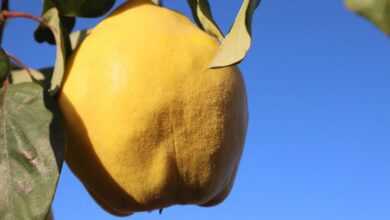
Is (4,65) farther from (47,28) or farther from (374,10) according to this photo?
(374,10)

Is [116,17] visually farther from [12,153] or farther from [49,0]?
[12,153]

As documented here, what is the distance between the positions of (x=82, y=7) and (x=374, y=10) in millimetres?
626

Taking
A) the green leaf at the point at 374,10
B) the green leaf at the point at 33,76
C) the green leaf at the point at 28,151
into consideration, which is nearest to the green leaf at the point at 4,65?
the green leaf at the point at 33,76

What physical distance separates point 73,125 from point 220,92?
8.4 inches

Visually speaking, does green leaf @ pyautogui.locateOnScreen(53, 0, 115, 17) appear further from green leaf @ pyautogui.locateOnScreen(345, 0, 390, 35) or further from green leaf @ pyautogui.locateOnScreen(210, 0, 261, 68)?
green leaf @ pyautogui.locateOnScreen(345, 0, 390, 35)

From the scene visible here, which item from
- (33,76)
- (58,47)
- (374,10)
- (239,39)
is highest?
(374,10)

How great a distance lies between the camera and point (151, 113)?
94 cm

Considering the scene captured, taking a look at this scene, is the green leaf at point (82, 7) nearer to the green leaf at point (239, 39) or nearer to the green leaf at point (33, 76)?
the green leaf at point (33, 76)

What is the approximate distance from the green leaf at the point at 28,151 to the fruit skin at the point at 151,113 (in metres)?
0.04

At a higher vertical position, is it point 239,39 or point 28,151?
point 239,39

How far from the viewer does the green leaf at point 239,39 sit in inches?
32.4

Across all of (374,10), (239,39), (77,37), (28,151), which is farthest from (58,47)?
(374,10)

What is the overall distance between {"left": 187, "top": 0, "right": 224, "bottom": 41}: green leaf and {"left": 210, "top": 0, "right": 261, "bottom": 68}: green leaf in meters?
0.23

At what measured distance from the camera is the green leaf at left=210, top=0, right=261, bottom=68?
0.82 m
